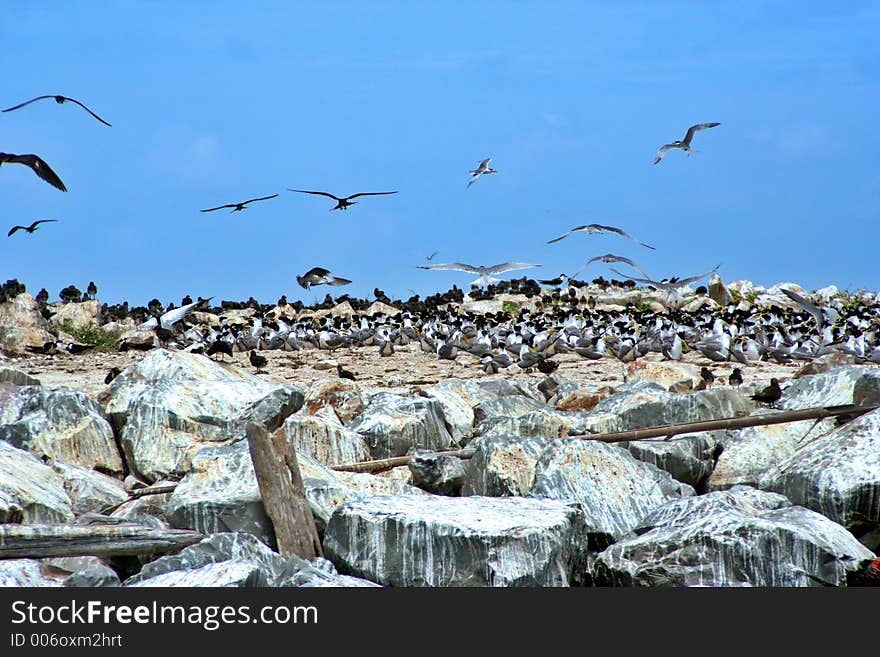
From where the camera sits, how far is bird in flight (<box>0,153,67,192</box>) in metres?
11.3

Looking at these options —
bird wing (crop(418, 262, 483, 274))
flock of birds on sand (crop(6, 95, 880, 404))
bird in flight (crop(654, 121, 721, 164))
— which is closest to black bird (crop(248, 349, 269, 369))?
flock of birds on sand (crop(6, 95, 880, 404))

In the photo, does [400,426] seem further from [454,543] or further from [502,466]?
[454,543]

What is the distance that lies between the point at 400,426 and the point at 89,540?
3.55 m

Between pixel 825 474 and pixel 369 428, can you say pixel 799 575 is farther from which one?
pixel 369 428

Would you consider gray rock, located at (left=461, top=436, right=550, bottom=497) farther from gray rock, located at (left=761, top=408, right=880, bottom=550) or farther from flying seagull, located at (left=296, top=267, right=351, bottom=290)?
flying seagull, located at (left=296, top=267, right=351, bottom=290)

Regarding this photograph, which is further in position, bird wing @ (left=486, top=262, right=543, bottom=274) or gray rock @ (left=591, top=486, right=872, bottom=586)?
bird wing @ (left=486, top=262, right=543, bottom=274)

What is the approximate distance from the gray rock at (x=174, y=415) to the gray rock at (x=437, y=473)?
161cm

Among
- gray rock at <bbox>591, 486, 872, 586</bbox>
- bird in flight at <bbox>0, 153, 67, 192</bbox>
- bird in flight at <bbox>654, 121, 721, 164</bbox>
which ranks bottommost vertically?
gray rock at <bbox>591, 486, 872, 586</bbox>

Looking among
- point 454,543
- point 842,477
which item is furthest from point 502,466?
point 842,477

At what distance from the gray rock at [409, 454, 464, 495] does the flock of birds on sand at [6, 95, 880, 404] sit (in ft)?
17.6

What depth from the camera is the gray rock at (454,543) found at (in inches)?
263

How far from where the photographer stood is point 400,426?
392 inches

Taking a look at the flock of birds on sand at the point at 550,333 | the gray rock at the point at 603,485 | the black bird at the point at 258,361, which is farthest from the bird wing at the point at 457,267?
the gray rock at the point at 603,485

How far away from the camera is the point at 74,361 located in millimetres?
16734
